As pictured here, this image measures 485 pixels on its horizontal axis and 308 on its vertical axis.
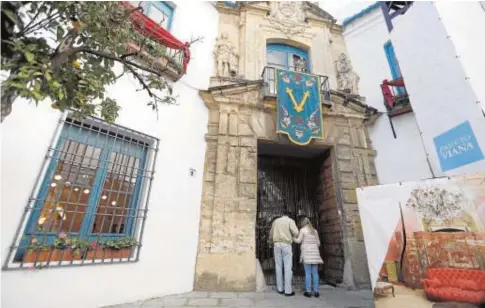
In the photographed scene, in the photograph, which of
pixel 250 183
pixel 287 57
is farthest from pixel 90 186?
pixel 287 57

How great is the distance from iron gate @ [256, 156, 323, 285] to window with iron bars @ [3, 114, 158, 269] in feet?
10.2

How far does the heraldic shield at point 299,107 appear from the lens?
545 cm

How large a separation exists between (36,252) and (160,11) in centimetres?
547

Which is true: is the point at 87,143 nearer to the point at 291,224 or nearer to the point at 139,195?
the point at 139,195

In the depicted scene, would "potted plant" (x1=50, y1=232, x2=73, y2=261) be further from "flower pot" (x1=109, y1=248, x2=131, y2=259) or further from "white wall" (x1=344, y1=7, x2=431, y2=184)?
"white wall" (x1=344, y1=7, x2=431, y2=184)

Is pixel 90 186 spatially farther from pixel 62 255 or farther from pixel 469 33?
pixel 469 33

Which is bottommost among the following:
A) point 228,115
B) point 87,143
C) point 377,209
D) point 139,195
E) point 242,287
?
point 242,287

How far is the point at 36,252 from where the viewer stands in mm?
2785

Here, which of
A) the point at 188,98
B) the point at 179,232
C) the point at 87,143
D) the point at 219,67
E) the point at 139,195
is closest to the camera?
the point at 87,143

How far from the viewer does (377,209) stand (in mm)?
2771

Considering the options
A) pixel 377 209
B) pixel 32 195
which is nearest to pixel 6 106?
pixel 32 195

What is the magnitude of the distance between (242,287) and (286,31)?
7.17 m

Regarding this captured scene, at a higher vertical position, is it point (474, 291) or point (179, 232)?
point (179, 232)

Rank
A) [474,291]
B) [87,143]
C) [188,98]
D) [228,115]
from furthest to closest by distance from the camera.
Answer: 1. [228,115]
2. [188,98]
3. [87,143]
4. [474,291]
